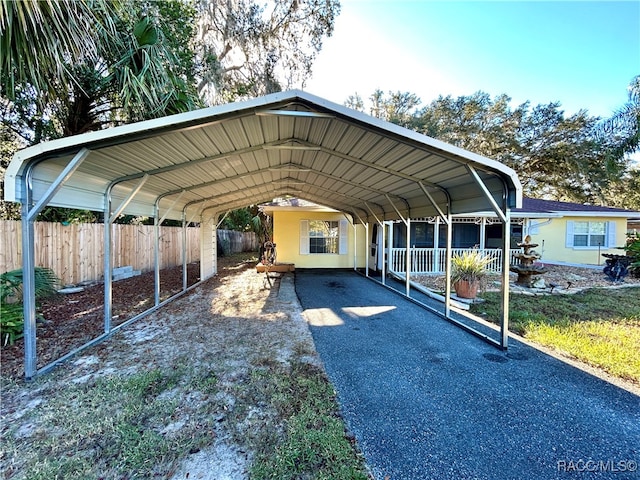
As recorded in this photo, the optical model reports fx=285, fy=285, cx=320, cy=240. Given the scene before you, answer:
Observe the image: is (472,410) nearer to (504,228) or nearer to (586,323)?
(504,228)

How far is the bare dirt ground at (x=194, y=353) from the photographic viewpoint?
→ 7.49 feet

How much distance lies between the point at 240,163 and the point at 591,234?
1569 centimetres

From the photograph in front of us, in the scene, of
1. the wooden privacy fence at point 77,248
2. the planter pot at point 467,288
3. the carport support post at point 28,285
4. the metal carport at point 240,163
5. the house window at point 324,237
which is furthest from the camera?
the house window at point 324,237

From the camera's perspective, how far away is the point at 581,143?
15039 mm

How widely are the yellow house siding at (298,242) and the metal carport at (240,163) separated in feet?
16.0

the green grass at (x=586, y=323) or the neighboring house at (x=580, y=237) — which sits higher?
the neighboring house at (x=580, y=237)

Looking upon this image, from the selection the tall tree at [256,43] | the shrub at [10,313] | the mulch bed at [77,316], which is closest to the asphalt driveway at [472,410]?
the mulch bed at [77,316]

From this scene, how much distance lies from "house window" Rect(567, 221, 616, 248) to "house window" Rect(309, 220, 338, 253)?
10529mm

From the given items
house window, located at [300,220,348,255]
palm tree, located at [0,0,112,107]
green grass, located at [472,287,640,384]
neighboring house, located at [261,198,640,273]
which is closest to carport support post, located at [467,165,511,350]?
green grass, located at [472,287,640,384]

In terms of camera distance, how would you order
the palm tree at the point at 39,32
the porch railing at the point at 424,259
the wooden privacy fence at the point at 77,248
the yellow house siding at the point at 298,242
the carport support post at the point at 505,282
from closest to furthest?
the palm tree at the point at 39,32 < the carport support post at the point at 505,282 < the wooden privacy fence at the point at 77,248 < the porch railing at the point at 424,259 < the yellow house siding at the point at 298,242

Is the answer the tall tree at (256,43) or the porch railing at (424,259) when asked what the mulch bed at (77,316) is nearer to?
the tall tree at (256,43)

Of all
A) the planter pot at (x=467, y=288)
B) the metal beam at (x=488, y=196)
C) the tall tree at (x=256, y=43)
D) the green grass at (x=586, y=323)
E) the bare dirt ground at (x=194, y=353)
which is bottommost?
the bare dirt ground at (x=194, y=353)

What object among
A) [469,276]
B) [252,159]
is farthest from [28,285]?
[469,276]

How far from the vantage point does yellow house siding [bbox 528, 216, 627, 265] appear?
1274cm
